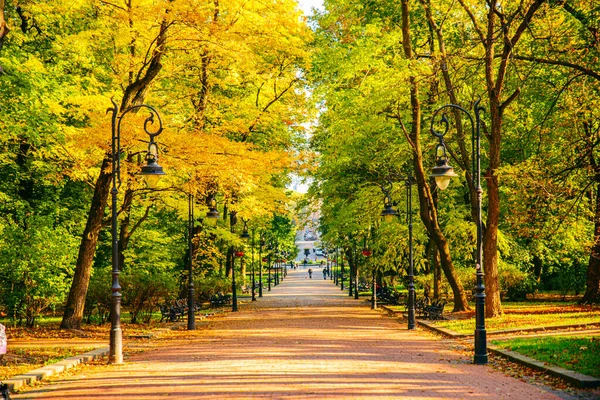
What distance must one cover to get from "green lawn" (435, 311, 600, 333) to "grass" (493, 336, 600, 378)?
427 centimetres

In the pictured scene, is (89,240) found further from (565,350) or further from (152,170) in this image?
(565,350)

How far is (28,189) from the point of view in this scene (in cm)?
3450

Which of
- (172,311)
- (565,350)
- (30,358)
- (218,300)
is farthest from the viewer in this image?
(218,300)

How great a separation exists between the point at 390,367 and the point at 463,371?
4.62 ft

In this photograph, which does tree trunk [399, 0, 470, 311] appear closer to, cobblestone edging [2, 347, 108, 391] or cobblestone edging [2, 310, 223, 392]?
cobblestone edging [2, 310, 223, 392]

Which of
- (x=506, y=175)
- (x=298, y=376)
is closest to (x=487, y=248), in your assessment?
(x=506, y=175)

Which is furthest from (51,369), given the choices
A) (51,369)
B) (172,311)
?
(172,311)

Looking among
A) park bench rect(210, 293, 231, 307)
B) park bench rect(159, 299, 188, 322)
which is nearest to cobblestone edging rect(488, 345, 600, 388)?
park bench rect(159, 299, 188, 322)

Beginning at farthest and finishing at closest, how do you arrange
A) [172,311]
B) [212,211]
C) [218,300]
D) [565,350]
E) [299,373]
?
1. [218,300]
2. [172,311]
3. [212,211]
4. [565,350]
5. [299,373]

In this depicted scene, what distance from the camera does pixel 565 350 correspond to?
16328 millimetres

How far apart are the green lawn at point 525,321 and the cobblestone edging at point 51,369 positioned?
11327 millimetres

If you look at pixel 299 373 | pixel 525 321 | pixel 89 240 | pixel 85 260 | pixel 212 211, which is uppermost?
pixel 212 211

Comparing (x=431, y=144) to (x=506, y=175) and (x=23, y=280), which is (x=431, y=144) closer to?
(x=506, y=175)

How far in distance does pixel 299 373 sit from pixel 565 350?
233 inches
